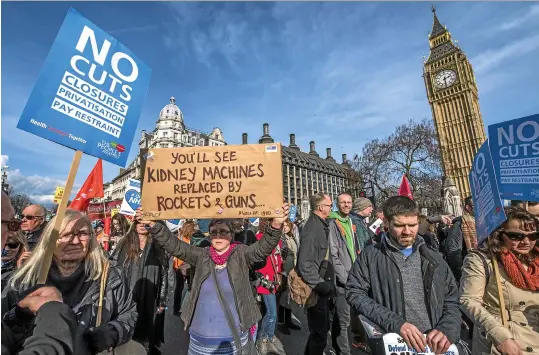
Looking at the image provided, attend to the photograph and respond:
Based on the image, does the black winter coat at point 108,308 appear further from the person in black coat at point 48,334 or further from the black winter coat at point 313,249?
the black winter coat at point 313,249

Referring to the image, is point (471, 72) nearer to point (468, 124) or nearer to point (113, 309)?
point (468, 124)

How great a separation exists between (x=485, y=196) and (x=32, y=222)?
4976 millimetres

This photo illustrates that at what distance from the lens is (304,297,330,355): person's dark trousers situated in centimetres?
351

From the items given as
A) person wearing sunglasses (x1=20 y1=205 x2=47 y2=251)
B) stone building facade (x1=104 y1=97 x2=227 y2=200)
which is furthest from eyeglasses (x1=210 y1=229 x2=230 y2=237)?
stone building facade (x1=104 y1=97 x2=227 y2=200)

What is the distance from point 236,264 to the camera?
275cm

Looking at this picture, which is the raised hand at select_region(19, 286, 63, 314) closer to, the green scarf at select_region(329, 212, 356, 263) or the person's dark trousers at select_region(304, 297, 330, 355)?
the person's dark trousers at select_region(304, 297, 330, 355)

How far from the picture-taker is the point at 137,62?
2645 millimetres

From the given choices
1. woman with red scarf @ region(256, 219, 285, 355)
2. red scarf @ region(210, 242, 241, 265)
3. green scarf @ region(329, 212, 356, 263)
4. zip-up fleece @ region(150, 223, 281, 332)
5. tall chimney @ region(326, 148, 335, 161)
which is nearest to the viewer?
zip-up fleece @ region(150, 223, 281, 332)

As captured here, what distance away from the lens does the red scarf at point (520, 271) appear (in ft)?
6.98

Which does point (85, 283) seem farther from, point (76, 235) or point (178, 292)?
point (178, 292)

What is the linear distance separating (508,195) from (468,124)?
192ft

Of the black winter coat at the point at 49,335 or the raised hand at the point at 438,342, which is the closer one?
the black winter coat at the point at 49,335

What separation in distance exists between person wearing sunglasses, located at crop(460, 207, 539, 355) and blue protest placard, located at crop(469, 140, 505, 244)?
0.41ft


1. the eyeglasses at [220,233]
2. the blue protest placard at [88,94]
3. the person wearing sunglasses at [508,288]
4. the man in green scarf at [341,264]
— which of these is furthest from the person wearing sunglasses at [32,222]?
the person wearing sunglasses at [508,288]
